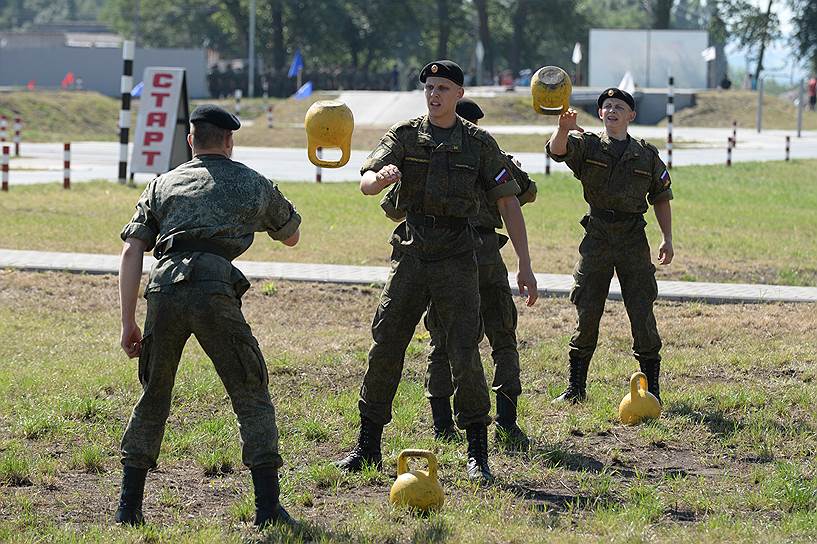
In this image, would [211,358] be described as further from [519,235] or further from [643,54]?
[643,54]

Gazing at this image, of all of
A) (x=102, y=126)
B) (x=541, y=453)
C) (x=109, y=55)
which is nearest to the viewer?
(x=541, y=453)

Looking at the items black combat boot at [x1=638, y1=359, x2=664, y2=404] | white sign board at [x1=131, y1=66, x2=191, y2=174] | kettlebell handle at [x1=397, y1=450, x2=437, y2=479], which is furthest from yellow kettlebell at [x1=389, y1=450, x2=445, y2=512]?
white sign board at [x1=131, y1=66, x2=191, y2=174]

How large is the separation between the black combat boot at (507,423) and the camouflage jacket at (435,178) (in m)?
1.32

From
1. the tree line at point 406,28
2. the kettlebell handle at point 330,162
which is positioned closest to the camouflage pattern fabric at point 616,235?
the kettlebell handle at point 330,162

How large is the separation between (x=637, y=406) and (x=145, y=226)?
10.9 feet

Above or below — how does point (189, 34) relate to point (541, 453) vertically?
above

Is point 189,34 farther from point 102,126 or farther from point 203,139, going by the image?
point 203,139

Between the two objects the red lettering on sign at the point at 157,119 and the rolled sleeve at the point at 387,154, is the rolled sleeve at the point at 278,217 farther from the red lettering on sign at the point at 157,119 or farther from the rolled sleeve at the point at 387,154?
the red lettering on sign at the point at 157,119

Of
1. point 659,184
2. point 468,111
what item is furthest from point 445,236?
point 659,184

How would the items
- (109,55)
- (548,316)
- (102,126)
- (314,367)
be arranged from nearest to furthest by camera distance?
1. (314,367)
2. (548,316)
3. (102,126)
4. (109,55)

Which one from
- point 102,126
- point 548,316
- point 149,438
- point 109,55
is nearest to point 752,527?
point 149,438

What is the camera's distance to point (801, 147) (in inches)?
1558

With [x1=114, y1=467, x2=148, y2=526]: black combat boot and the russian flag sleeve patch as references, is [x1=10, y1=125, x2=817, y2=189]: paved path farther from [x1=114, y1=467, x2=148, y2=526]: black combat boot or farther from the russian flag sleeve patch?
[x1=114, y1=467, x2=148, y2=526]: black combat boot

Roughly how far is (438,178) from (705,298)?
6.64 metres
